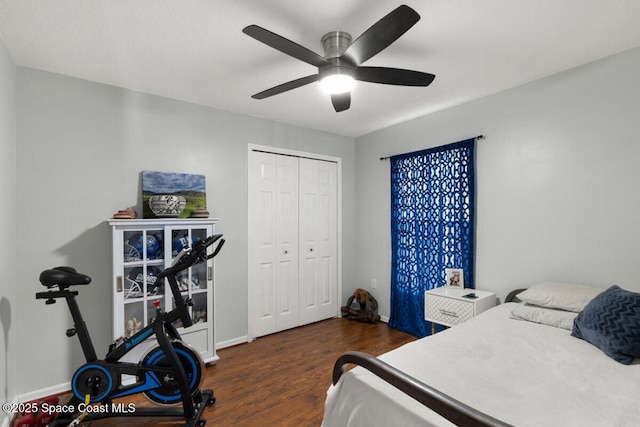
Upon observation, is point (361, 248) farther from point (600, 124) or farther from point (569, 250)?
point (600, 124)

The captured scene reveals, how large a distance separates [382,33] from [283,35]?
765 millimetres

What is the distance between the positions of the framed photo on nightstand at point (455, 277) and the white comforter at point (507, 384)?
118 cm

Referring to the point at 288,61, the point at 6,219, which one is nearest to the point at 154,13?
the point at 288,61

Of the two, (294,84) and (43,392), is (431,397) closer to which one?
(294,84)

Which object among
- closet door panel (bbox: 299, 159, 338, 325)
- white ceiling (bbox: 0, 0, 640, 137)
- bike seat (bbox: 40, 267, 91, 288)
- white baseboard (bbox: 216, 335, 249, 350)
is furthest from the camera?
closet door panel (bbox: 299, 159, 338, 325)

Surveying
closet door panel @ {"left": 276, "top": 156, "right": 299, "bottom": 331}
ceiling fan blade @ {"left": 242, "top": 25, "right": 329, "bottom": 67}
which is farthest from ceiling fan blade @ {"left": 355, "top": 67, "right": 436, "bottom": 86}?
closet door panel @ {"left": 276, "top": 156, "right": 299, "bottom": 331}

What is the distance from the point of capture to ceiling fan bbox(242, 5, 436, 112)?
1.45 meters

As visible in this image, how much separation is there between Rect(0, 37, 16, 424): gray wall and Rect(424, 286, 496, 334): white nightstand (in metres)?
3.32

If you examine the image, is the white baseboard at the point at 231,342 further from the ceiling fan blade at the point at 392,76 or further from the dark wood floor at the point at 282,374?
the ceiling fan blade at the point at 392,76

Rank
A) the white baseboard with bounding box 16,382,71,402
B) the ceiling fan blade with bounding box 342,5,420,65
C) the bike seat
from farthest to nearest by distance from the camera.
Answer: the white baseboard with bounding box 16,382,71,402
the bike seat
the ceiling fan blade with bounding box 342,5,420,65

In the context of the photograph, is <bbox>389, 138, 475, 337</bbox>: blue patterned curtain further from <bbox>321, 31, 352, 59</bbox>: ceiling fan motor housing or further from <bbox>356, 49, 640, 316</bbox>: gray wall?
<bbox>321, 31, 352, 59</bbox>: ceiling fan motor housing

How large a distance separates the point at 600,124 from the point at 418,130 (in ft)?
5.46

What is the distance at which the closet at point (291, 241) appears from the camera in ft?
11.7

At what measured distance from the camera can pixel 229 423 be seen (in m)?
2.05
